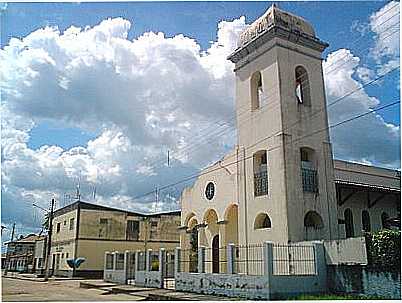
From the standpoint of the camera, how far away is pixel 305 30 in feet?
77.4

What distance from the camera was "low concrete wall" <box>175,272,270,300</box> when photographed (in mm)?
16273

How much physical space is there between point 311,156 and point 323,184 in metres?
1.45

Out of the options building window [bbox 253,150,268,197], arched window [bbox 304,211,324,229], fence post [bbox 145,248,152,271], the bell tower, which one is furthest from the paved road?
arched window [bbox 304,211,324,229]

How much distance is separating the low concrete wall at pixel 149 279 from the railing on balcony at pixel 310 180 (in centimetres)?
830

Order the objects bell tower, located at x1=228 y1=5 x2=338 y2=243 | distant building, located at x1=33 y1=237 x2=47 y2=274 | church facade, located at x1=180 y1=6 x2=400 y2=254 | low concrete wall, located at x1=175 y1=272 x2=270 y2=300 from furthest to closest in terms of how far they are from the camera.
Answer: distant building, located at x1=33 y1=237 x2=47 y2=274
church facade, located at x1=180 y1=6 x2=400 y2=254
bell tower, located at x1=228 y1=5 x2=338 y2=243
low concrete wall, located at x1=175 y1=272 x2=270 y2=300

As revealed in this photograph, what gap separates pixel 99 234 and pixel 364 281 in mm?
29830

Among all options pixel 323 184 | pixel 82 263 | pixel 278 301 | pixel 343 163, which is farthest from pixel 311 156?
pixel 82 263

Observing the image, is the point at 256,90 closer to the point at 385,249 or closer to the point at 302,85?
the point at 302,85

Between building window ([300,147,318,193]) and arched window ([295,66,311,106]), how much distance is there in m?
2.40

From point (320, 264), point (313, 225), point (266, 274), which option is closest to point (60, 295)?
point (266, 274)

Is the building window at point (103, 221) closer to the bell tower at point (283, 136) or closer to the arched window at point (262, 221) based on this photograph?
the bell tower at point (283, 136)

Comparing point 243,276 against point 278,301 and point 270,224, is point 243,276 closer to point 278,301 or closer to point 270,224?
point 278,301

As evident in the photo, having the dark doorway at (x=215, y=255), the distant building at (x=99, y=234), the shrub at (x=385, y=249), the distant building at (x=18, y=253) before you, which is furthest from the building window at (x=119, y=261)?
the distant building at (x=18, y=253)

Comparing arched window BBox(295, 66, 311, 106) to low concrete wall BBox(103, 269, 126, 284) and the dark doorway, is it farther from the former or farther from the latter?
low concrete wall BBox(103, 269, 126, 284)
